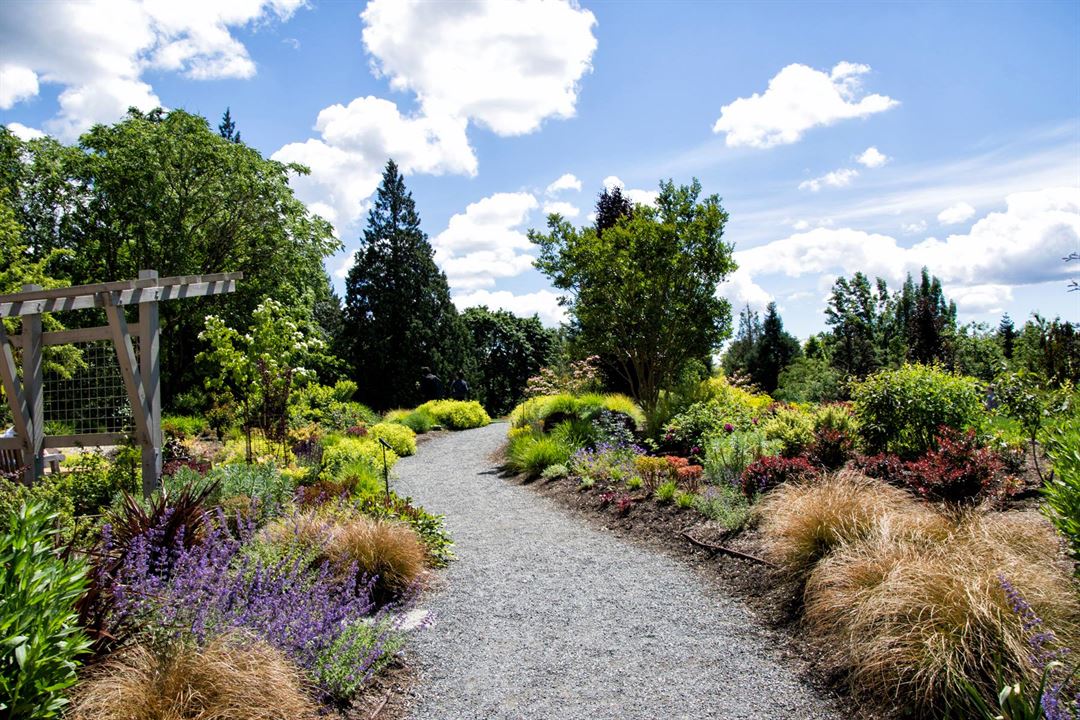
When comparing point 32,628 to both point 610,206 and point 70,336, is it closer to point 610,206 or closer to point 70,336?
point 70,336

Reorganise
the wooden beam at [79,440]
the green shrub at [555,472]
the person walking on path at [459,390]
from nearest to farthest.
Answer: the wooden beam at [79,440] → the green shrub at [555,472] → the person walking on path at [459,390]

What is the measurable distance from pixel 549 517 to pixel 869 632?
428 cm

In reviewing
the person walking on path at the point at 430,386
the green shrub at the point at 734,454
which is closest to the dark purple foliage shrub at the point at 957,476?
the green shrub at the point at 734,454

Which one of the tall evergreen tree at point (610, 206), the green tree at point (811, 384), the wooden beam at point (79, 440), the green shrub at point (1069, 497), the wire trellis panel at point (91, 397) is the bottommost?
the green tree at point (811, 384)

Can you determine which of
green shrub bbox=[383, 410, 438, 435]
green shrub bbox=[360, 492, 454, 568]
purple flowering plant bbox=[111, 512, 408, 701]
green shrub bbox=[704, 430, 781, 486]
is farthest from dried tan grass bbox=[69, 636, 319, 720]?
green shrub bbox=[383, 410, 438, 435]

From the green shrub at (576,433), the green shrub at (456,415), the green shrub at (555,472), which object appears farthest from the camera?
the green shrub at (456,415)

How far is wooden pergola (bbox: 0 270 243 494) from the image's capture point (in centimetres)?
690

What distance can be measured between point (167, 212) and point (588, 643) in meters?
19.1

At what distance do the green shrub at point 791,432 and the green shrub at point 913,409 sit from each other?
65cm

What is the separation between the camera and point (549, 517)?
729 cm

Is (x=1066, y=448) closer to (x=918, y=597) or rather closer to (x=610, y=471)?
(x=918, y=597)

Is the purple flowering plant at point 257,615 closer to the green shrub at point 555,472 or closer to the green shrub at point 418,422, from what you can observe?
the green shrub at point 555,472

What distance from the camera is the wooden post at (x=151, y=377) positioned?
22.9 ft

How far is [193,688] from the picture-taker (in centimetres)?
260
